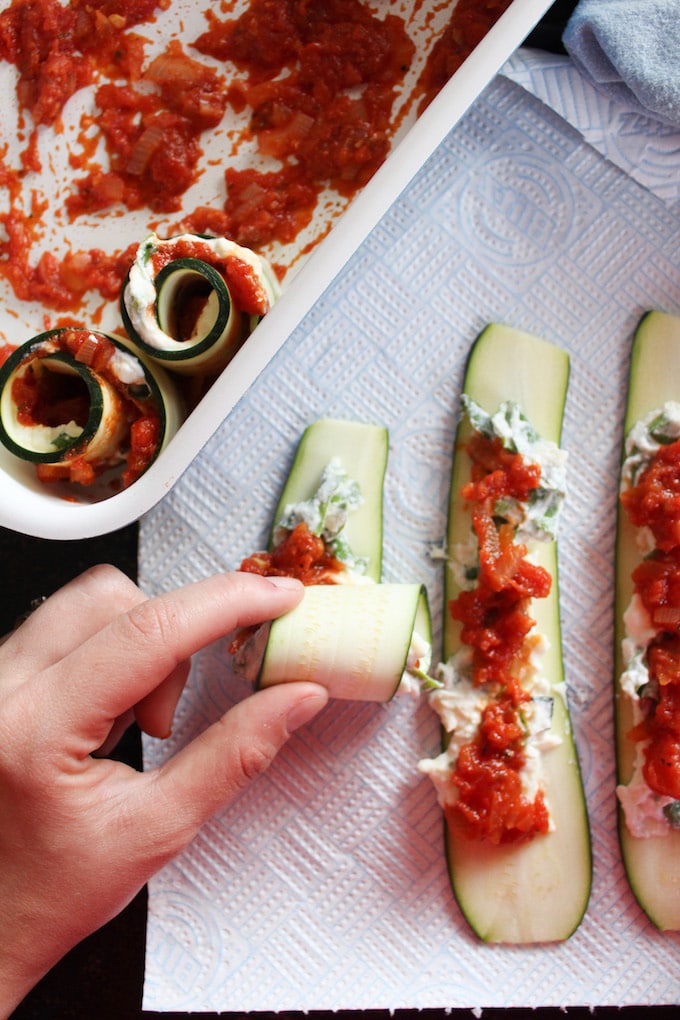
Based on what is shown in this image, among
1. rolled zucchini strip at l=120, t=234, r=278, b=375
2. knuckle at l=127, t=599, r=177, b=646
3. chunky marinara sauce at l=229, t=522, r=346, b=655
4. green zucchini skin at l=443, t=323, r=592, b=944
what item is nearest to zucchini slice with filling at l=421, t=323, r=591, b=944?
green zucchini skin at l=443, t=323, r=592, b=944

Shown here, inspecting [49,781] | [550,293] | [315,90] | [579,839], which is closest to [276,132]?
[315,90]

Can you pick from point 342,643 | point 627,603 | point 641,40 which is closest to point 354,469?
point 342,643

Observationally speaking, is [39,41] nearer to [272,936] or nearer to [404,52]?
[404,52]

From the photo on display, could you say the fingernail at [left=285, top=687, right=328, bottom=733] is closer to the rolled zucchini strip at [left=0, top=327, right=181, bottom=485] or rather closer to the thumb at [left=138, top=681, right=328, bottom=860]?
the thumb at [left=138, top=681, right=328, bottom=860]

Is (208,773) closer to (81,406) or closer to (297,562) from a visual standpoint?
(297,562)

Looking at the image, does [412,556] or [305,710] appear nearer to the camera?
[305,710]

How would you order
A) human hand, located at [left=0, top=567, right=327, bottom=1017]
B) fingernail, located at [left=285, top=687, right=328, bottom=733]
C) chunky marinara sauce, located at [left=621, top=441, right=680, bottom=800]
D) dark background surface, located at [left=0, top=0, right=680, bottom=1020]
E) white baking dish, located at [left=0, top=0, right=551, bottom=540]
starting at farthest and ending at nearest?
dark background surface, located at [left=0, top=0, right=680, bottom=1020]
chunky marinara sauce, located at [left=621, top=441, right=680, bottom=800]
fingernail, located at [left=285, top=687, right=328, bottom=733]
white baking dish, located at [left=0, top=0, right=551, bottom=540]
human hand, located at [left=0, top=567, right=327, bottom=1017]
